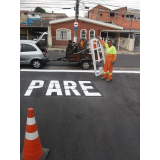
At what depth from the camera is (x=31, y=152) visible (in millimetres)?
2744

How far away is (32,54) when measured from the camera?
30.2 feet

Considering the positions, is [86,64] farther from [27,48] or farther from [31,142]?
[31,142]

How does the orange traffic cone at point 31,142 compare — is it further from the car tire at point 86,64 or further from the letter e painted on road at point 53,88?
the car tire at point 86,64

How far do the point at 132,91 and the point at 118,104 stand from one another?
1556 mm

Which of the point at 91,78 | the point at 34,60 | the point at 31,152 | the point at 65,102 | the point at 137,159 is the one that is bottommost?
the point at 137,159

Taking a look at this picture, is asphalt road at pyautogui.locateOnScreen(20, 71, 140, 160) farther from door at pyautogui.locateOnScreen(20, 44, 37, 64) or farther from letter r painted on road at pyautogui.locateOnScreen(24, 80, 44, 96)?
door at pyautogui.locateOnScreen(20, 44, 37, 64)

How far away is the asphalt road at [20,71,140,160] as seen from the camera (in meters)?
3.03

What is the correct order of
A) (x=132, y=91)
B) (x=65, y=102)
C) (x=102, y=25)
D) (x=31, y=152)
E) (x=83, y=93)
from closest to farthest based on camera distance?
(x=31, y=152) < (x=65, y=102) < (x=83, y=93) < (x=132, y=91) < (x=102, y=25)

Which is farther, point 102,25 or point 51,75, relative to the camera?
point 102,25

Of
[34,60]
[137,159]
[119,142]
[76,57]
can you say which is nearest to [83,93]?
[119,142]

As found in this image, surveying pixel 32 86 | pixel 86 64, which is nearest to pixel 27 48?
pixel 86 64

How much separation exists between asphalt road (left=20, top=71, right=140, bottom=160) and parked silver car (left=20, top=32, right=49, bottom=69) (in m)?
2.95

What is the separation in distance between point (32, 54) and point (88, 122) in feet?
21.3

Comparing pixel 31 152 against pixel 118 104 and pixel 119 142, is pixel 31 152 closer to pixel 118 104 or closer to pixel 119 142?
pixel 119 142
